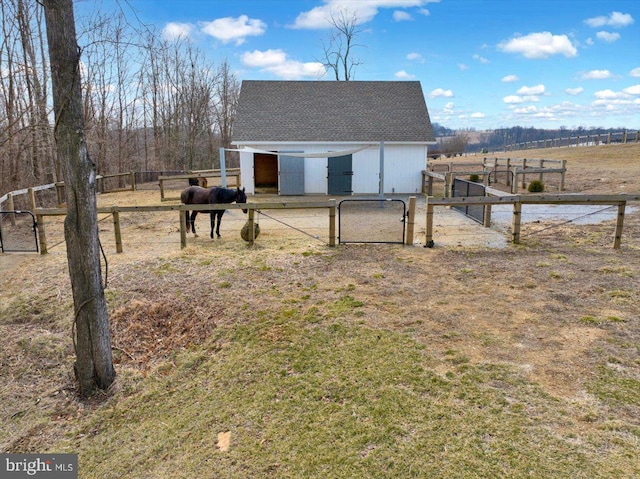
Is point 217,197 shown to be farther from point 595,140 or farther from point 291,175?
point 595,140

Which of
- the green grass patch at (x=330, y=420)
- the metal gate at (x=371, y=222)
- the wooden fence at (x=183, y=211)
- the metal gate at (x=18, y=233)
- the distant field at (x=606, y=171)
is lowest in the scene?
the green grass patch at (x=330, y=420)

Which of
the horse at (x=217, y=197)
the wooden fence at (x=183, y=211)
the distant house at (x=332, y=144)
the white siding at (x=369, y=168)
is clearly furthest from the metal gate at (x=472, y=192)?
the horse at (x=217, y=197)

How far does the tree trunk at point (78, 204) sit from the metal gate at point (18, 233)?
4811 millimetres

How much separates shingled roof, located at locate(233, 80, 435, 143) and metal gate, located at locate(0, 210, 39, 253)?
26.0 ft

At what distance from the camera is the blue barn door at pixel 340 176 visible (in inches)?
661

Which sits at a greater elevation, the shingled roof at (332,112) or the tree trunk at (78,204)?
the shingled roof at (332,112)

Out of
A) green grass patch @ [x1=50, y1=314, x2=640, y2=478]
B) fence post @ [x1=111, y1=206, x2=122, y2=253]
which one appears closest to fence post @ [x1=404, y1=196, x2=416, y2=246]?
green grass patch @ [x1=50, y1=314, x2=640, y2=478]

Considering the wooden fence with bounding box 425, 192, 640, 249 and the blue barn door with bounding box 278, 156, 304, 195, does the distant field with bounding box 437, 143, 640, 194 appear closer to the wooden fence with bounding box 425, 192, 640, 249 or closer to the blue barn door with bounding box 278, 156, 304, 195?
the wooden fence with bounding box 425, 192, 640, 249

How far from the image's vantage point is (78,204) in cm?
353

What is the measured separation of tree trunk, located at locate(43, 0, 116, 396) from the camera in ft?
10.7

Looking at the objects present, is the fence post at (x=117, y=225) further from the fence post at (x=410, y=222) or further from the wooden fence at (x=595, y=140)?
the wooden fence at (x=595, y=140)

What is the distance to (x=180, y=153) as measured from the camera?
30.9 metres

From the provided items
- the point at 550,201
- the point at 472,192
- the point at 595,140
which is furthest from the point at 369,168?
the point at 595,140

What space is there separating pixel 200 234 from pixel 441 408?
25.4 ft
